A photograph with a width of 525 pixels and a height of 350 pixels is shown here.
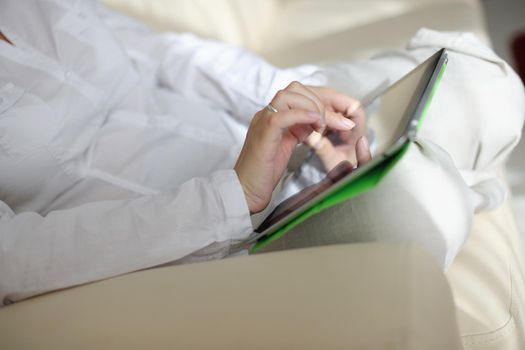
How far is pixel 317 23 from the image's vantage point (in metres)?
1.30

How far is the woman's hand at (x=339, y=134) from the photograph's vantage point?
2.20 feet

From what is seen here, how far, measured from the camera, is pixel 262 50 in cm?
130

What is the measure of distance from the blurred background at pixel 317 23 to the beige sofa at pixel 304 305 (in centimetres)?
54

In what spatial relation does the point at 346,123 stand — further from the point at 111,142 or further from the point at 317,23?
the point at 317,23

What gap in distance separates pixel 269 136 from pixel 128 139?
0.29m

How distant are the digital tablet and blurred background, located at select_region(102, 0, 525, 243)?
17.1 inches

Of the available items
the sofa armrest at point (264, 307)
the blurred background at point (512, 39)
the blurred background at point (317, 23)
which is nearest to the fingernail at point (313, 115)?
the sofa armrest at point (264, 307)

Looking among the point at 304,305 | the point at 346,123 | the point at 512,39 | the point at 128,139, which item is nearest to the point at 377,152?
the point at 346,123

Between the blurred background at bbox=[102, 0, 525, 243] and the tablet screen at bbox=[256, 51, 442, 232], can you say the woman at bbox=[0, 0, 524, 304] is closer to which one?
the tablet screen at bbox=[256, 51, 442, 232]

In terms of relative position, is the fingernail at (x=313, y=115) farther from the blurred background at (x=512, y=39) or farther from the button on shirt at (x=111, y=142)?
the blurred background at (x=512, y=39)

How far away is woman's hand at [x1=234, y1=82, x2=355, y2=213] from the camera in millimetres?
588

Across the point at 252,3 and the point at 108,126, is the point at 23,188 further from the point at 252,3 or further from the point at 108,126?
the point at 252,3

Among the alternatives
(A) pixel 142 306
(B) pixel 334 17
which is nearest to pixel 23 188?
(A) pixel 142 306

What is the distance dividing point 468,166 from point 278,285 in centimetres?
40
